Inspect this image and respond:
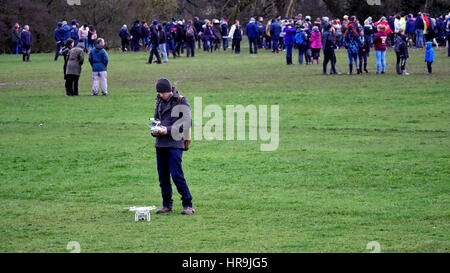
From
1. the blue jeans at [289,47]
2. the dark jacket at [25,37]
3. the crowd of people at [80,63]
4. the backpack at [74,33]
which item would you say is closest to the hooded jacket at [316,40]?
the blue jeans at [289,47]

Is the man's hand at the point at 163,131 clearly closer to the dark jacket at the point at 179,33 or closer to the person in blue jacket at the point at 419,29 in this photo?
the dark jacket at the point at 179,33

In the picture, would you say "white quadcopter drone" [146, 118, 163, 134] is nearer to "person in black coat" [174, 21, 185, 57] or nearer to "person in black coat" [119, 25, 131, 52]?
"person in black coat" [174, 21, 185, 57]

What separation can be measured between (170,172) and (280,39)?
42148 mm

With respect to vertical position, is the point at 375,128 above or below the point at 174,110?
below

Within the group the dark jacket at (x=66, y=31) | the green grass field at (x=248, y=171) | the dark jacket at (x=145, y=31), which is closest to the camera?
the green grass field at (x=248, y=171)

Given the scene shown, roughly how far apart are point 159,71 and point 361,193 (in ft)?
81.5

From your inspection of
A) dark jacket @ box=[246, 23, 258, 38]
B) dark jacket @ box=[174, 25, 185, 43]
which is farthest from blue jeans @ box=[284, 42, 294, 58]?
dark jacket @ box=[174, 25, 185, 43]

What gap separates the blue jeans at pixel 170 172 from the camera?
38.2 feet

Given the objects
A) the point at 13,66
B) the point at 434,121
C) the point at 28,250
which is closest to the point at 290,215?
the point at 28,250

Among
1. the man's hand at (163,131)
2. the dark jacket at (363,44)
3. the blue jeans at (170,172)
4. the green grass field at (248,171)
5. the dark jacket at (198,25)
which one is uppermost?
the dark jacket at (198,25)

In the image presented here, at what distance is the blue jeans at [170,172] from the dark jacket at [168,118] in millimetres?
93

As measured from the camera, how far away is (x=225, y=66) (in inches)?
1580

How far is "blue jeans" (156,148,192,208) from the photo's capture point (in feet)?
38.2
